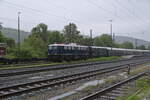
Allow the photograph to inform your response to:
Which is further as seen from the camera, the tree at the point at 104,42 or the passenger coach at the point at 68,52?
the tree at the point at 104,42

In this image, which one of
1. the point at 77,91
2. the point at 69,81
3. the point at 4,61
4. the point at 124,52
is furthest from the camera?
the point at 124,52

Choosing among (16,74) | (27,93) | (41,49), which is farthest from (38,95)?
(41,49)

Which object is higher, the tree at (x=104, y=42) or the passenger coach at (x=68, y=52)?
the tree at (x=104, y=42)

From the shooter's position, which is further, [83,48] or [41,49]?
[41,49]

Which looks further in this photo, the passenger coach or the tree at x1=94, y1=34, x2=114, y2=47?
the tree at x1=94, y1=34, x2=114, y2=47

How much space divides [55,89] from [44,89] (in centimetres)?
61

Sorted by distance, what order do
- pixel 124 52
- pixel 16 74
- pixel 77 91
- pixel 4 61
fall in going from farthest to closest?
pixel 124 52 < pixel 4 61 < pixel 16 74 < pixel 77 91

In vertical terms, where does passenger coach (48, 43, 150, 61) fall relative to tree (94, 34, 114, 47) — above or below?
below

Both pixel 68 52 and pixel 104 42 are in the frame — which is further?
pixel 104 42

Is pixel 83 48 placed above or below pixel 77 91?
above

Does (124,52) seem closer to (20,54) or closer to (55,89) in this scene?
(20,54)

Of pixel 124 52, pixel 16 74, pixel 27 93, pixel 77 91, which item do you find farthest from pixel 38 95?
pixel 124 52

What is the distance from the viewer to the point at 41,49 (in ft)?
182

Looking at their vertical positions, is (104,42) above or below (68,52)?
above
